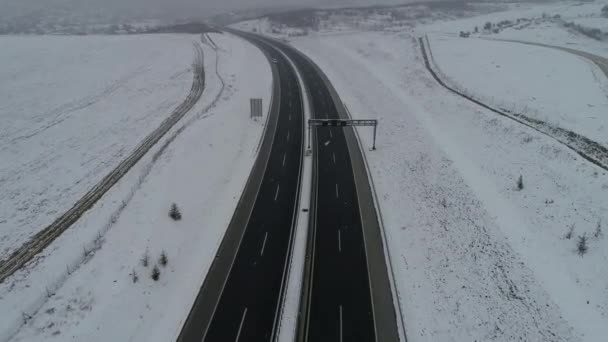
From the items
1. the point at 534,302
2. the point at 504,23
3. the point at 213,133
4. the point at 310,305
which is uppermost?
the point at 504,23

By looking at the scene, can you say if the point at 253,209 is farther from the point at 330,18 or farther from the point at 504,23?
the point at 330,18

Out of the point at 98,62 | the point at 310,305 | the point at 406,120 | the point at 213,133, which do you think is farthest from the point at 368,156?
the point at 98,62

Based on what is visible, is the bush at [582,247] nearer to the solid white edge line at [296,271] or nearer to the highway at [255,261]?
the solid white edge line at [296,271]

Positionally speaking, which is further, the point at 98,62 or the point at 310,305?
the point at 98,62

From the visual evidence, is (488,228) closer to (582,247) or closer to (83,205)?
(582,247)

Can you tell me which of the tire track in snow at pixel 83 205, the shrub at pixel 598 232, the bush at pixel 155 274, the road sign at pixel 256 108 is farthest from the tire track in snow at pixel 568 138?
the tire track in snow at pixel 83 205

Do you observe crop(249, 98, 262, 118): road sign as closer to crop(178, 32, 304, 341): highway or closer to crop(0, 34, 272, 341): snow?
crop(0, 34, 272, 341): snow

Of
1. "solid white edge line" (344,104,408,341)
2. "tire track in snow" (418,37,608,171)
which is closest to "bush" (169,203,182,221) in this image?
"solid white edge line" (344,104,408,341)
